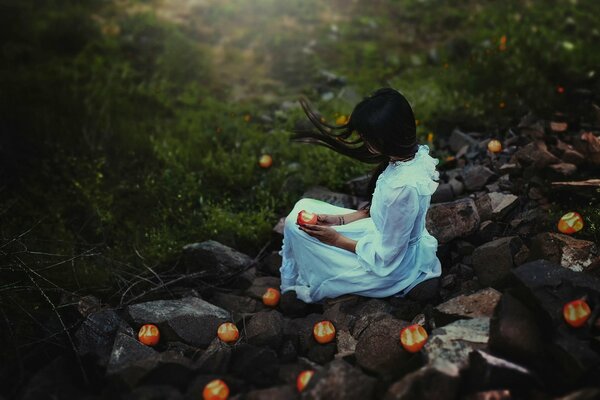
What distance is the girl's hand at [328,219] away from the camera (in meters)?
3.80

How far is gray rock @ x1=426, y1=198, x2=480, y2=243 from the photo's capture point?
402cm

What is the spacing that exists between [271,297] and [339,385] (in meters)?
1.50

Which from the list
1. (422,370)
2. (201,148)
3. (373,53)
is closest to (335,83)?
(373,53)

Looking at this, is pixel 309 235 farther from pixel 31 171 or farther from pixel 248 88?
pixel 248 88

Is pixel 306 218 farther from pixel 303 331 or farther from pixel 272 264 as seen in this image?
pixel 272 264

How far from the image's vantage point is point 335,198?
4.76 metres

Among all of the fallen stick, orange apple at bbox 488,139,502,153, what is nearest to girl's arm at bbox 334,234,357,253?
the fallen stick

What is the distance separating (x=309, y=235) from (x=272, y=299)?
0.68 meters

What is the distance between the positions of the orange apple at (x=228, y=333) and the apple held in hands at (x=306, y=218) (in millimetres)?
853

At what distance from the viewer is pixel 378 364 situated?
3.00m

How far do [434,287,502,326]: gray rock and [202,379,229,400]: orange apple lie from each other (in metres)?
1.38

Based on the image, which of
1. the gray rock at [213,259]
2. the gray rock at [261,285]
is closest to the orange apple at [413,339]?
the gray rock at [261,285]

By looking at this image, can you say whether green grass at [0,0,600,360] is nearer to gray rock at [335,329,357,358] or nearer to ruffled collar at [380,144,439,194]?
ruffled collar at [380,144,439,194]

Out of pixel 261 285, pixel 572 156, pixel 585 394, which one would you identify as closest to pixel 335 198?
pixel 261 285
